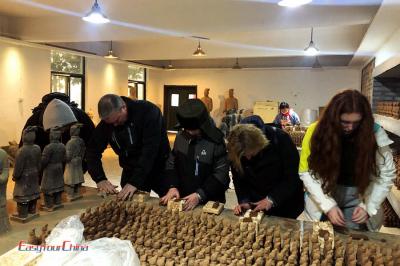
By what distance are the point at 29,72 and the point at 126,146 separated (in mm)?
6248

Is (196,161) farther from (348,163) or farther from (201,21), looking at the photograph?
(201,21)

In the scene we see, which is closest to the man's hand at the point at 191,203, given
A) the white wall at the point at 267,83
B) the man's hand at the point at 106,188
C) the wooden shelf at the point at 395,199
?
the man's hand at the point at 106,188

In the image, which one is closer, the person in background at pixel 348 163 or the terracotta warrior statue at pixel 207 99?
the person in background at pixel 348 163

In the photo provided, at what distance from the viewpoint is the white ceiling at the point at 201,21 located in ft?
15.8

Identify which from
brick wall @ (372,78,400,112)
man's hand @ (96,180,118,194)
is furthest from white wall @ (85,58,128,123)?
man's hand @ (96,180,118,194)

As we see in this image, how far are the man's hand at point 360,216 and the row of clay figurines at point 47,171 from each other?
160 cm

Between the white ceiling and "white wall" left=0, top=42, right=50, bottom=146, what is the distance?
50cm

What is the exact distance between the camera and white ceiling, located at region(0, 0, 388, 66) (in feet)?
15.8

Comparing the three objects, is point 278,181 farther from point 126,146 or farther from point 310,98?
point 310,98

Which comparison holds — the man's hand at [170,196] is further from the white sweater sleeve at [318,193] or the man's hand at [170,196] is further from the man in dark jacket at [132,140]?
the white sweater sleeve at [318,193]

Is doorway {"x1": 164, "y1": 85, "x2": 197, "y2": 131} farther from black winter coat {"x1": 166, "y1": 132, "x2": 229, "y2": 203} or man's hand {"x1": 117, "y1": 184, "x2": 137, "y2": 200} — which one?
man's hand {"x1": 117, "y1": 184, "x2": 137, "y2": 200}

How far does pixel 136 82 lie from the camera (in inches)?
488

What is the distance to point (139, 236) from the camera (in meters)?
1.52

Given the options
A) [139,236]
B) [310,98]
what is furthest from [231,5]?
[310,98]
